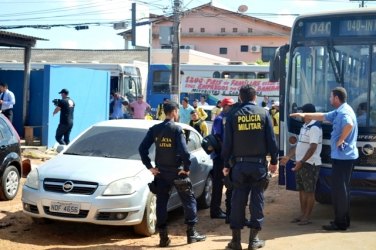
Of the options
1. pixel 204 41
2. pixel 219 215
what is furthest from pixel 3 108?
pixel 204 41

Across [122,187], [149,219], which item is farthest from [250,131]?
[149,219]

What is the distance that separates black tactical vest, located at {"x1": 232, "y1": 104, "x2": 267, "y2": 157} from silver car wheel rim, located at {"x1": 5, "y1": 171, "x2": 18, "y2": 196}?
490 centimetres

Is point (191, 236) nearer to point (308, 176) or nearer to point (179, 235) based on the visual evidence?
point (179, 235)

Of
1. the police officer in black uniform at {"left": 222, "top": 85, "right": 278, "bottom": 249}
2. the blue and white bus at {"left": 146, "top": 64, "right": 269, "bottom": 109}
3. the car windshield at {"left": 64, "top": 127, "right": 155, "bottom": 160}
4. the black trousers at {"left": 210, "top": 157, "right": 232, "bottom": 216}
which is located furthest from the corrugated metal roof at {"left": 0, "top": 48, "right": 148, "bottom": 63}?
the police officer in black uniform at {"left": 222, "top": 85, "right": 278, "bottom": 249}

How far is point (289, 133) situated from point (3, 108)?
9.86m

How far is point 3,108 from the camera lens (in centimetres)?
1603

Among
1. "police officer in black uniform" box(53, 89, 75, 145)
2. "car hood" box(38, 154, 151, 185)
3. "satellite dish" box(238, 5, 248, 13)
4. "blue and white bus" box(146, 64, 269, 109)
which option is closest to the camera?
"car hood" box(38, 154, 151, 185)

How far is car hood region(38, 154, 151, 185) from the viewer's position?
24.4 ft

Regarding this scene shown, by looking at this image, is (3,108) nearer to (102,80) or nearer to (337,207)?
(102,80)

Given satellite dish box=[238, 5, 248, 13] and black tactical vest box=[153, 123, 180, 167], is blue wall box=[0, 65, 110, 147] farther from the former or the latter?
satellite dish box=[238, 5, 248, 13]

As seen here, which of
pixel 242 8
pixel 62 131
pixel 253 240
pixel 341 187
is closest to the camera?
pixel 253 240

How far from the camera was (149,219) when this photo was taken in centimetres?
768

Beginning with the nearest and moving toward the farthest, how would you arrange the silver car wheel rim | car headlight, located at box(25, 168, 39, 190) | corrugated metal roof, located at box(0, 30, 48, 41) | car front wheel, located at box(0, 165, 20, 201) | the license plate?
the license plate → car headlight, located at box(25, 168, 39, 190) → car front wheel, located at box(0, 165, 20, 201) → the silver car wheel rim → corrugated metal roof, located at box(0, 30, 48, 41)

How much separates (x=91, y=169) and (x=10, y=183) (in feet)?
9.94
